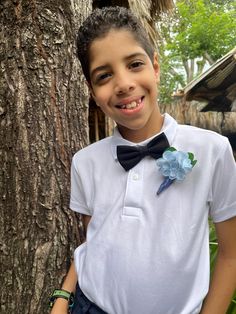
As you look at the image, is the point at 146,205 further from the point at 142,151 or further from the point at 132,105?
the point at 132,105

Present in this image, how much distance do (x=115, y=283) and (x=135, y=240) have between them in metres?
0.13

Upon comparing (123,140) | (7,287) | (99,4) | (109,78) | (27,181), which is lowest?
(7,287)

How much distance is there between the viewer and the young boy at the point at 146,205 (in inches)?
44.6

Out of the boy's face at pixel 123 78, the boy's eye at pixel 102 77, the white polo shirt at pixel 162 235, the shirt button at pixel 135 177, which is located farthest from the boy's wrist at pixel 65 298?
the boy's eye at pixel 102 77

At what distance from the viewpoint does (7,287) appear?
5.96 ft

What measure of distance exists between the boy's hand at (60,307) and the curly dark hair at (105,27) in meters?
0.74

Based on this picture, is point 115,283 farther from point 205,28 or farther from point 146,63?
point 205,28

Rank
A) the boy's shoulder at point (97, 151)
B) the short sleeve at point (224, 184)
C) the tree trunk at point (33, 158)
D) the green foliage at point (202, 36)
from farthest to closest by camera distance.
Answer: the green foliage at point (202, 36) → the tree trunk at point (33, 158) → the boy's shoulder at point (97, 151) → the short sleeve at point (224, 184)

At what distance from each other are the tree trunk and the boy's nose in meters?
0.72

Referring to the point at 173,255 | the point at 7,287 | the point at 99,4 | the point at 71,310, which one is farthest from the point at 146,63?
the point at 99,4

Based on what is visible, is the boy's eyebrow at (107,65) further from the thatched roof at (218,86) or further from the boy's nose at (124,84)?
the thatched roof at (218,86)

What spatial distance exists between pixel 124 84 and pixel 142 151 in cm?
20

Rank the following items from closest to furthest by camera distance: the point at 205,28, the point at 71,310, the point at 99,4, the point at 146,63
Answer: the point at 146,63 < the point at 71,310 < the point at 99,4 < the point at 205,28

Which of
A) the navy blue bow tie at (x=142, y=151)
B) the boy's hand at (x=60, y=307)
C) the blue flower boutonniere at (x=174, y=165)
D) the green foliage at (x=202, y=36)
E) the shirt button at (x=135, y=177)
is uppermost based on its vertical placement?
the green foliage at (x=202, y=36)
